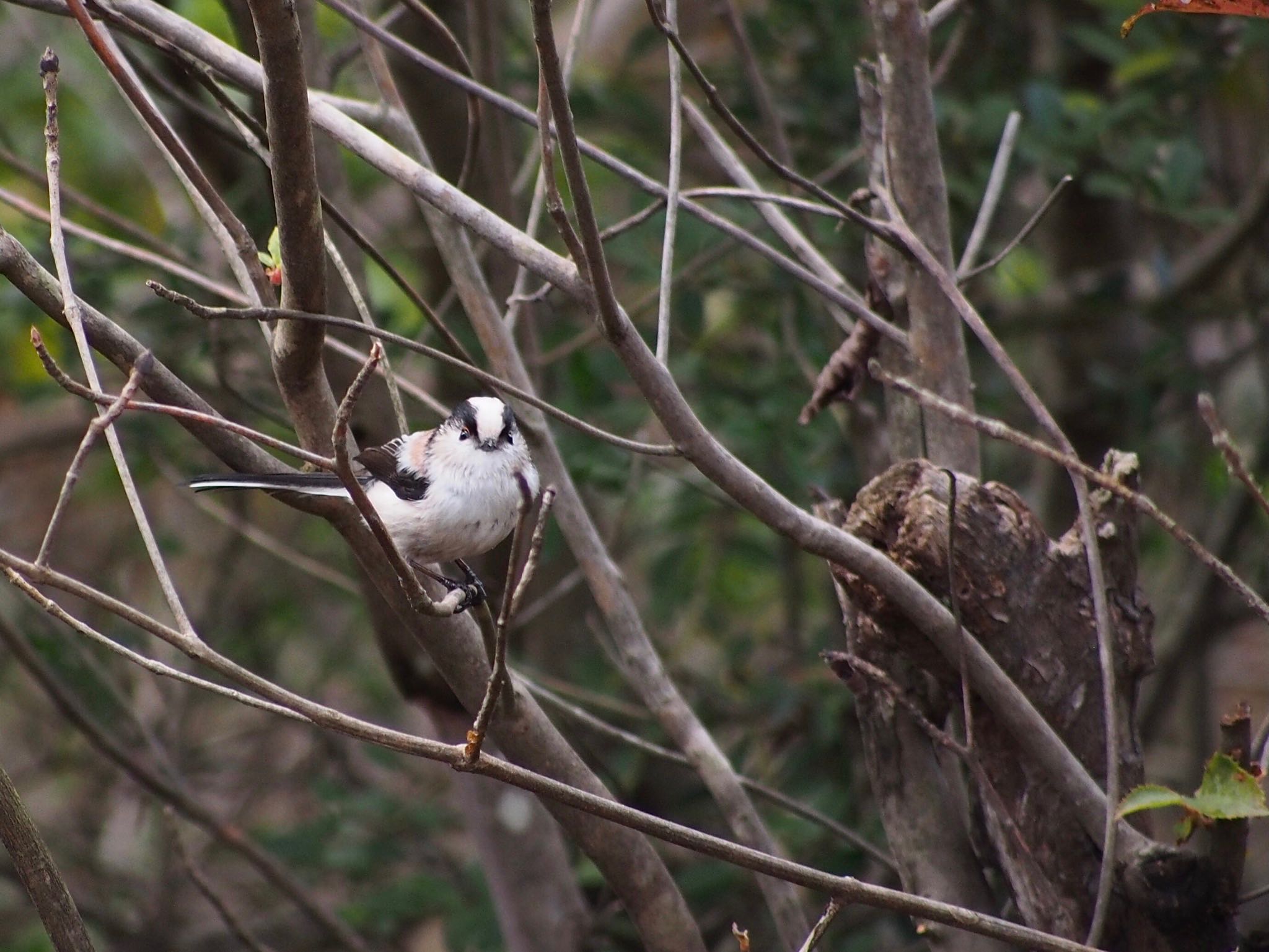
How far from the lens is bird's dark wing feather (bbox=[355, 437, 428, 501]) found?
3.05m

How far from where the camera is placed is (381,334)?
6.77ft

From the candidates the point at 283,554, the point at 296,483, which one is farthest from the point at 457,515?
the point at 283,554

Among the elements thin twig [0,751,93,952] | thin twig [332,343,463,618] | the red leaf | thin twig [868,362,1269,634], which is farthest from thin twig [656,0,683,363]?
thin twig [0,751,93,952]

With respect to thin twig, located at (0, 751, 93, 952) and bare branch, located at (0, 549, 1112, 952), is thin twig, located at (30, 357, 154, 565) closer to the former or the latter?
bare branch, located at (0, 549, 1112, 952)

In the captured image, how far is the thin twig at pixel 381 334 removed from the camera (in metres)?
1.92

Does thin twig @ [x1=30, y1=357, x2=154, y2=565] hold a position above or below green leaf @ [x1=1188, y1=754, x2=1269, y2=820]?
above

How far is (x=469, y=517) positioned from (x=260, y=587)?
3907 millimetres

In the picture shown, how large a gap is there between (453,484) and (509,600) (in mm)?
1336

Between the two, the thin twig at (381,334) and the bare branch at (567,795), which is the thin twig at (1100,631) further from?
the thin twig at (381,334)

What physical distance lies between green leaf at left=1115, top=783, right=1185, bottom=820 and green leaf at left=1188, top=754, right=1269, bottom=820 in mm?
A: 31

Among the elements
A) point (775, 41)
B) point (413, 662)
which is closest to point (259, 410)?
point (413, 662)

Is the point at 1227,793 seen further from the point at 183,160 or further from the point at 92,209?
the point at 92,209

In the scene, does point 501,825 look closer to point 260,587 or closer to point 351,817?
point 351,817

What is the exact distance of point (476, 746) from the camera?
1.81 m
